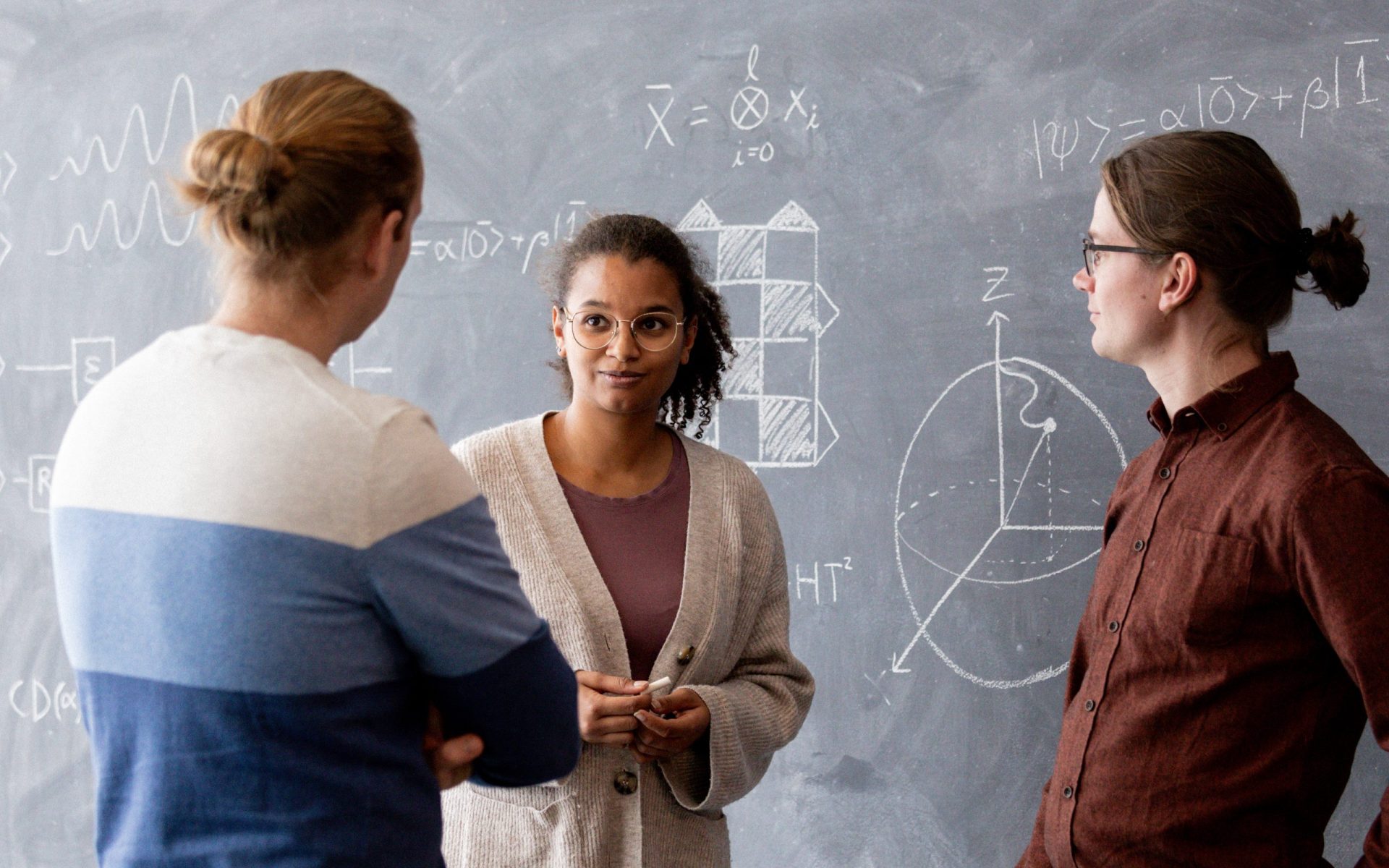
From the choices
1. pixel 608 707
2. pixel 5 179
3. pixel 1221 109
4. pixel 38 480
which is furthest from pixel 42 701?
pixel 1221 109

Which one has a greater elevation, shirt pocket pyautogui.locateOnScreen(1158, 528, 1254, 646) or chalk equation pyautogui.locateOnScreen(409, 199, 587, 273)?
chalk equation pyautogui.locateOnScreen(409, 199, 587, 273)

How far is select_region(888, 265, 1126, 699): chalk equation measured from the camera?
6.95 feet

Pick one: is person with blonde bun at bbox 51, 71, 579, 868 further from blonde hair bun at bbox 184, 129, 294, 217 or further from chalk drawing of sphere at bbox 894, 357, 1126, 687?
chalk drawing of sphere at bbox 894, 357, 1126, 687

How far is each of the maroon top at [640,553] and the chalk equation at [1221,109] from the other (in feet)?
3.22

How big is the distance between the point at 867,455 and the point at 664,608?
2.39 feet

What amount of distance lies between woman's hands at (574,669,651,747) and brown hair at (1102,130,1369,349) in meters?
0.85

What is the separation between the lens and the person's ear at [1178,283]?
4.72ft

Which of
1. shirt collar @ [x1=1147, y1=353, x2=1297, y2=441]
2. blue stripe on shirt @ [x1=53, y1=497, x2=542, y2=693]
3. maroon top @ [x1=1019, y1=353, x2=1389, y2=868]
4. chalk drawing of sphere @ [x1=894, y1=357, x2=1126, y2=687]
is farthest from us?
chalk drawing of sphere @ [x1=894, y1=357, x2=1126, y2=687]

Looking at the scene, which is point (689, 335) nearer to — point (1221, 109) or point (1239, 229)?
point (1239, 229)

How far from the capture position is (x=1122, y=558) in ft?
4.96

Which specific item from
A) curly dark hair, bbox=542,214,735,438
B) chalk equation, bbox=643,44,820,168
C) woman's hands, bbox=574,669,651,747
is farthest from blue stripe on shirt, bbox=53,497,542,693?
chalk equation, bbox=643,44,820,168

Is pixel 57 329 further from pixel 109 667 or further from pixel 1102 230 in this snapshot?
pixel 1102 230

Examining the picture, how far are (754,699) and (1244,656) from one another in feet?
2.12

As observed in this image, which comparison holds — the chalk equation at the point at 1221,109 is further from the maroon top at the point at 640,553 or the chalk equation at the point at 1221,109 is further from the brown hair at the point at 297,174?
the brown hair at the point at 297,174
